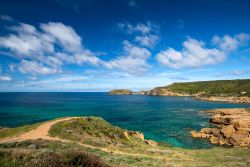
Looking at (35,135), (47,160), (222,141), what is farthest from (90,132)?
(47,160)

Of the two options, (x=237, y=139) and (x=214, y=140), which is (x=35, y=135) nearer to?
(x=214, y=140)

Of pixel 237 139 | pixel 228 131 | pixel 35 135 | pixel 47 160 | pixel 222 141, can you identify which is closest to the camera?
pixel 47 160

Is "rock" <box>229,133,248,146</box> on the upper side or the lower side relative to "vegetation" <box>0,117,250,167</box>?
lower

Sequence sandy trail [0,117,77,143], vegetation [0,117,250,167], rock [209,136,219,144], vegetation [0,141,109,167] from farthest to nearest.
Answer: rock [209,136,219,144]
sandy trail [0,117,77,143]
vegetation [0,117,250,167]
vegetation [0,141,109,167]

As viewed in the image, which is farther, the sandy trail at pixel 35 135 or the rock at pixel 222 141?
the rock at pixel 222 141

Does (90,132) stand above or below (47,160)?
below

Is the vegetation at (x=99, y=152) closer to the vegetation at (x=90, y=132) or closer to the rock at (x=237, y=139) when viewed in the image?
the vegetation at (x=90, y=132)

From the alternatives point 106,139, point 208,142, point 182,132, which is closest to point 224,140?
point 208,142

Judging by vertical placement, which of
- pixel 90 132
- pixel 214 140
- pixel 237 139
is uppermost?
pixel 90 132

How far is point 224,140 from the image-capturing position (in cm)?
4709

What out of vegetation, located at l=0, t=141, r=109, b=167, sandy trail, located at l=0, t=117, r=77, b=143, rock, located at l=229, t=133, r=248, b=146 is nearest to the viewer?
vegetation, located at l=0, t=141, r=109, b=167

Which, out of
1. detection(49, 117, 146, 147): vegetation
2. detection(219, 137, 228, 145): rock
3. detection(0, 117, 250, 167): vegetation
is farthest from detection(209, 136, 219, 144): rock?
detection(49, 117, 146, 147): vegetation

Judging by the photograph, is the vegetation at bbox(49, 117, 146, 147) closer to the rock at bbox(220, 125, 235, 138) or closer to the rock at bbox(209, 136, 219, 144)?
the rock at bbox(209, 136, 219, 144)

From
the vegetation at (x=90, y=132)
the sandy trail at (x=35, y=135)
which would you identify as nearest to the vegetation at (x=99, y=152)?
the vegetation at (x=90, y=132)
